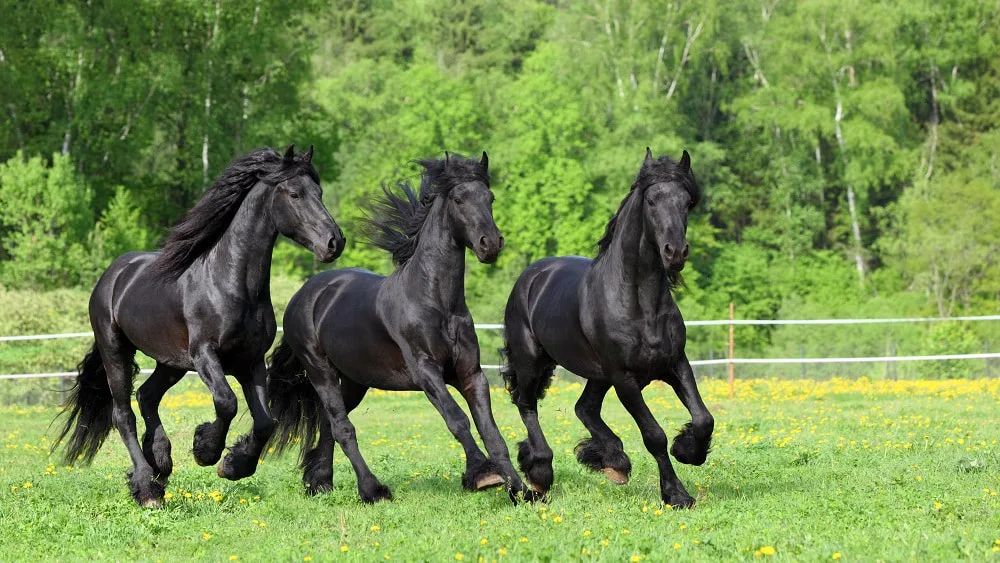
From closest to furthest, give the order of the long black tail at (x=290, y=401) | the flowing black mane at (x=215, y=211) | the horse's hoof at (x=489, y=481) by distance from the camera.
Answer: the horse's hoof at (x=489, y=481) < the flowing black mane at (x=215, y=211) < the long black tail at (x=290, y=401)

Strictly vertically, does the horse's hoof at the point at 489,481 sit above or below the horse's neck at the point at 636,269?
below

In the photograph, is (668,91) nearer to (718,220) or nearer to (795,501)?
(718,220)

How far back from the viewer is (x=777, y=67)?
173 feet

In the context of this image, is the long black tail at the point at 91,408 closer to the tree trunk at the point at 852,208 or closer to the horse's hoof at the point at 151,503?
the horse's hoof at the point at 151,503

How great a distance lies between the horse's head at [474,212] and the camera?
27.9 ft

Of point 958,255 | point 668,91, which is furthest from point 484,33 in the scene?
point 958,255

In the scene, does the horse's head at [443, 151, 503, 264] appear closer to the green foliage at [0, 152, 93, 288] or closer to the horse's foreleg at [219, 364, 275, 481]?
Result: the horse's foreleg at [219, 364, 275, 481]

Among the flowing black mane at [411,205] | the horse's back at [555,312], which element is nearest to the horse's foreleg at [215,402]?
the flowing black mane at [411,205]

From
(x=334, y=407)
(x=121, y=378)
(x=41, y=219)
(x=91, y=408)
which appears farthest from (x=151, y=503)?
(x=41, y=219)

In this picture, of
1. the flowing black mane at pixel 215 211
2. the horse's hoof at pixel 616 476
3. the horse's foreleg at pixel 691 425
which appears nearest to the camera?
the horse's foreleg at pixel 691 425

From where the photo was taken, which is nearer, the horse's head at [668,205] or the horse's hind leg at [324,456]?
the horse's head at [668,205]

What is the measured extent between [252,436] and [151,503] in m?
0.85

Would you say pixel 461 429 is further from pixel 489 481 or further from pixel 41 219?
pixel 41 219

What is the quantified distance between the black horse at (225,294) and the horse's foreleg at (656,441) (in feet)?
7.25
